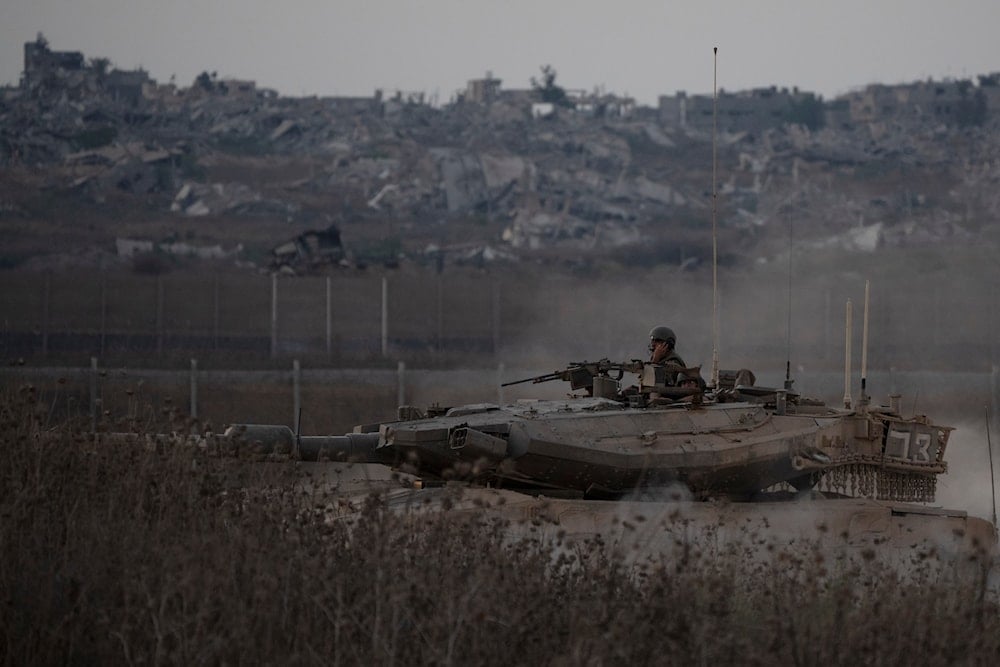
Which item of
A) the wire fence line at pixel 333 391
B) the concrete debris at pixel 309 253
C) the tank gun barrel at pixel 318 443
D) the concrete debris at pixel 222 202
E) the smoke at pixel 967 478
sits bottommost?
the smoke at pixel 967 478

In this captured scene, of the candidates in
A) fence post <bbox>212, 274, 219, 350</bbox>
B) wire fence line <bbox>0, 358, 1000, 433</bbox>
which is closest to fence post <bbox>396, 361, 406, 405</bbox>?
wire fence line <bbox>0, 358, 1000, 433</bbox>

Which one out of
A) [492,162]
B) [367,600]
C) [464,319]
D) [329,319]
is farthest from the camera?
[492,162]

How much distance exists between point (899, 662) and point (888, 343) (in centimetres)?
4058

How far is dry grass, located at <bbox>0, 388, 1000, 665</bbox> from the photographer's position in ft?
32.8

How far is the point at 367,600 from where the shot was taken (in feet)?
33.6

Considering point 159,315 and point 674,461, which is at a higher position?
point 159,315

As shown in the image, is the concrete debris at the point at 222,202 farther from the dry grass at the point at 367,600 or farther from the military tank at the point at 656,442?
the dry grass at the point at 367,600

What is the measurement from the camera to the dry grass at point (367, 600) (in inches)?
393

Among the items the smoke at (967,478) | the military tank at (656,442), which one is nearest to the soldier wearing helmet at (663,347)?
the military tank at (656,442)

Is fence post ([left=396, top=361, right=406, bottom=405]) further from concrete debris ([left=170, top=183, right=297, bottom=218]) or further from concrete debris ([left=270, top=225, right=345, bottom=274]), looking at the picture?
concrete debris ([left=170, top=183, right=297, bottom=218])

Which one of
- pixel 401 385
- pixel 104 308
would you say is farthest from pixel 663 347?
pixel 104 308

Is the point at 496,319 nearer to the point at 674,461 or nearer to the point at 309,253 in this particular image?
the point at 309,253

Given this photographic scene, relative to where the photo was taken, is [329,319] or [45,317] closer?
[45,317]

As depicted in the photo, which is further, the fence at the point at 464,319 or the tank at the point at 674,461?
the fence at the point at 464,319
